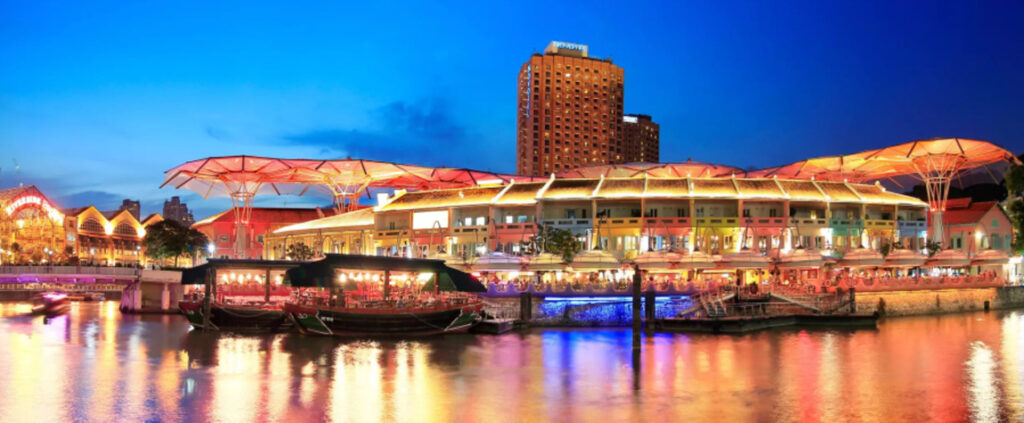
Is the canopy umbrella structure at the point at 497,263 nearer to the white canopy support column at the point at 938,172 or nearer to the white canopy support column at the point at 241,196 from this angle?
the white canopy support column at the point at 241,196

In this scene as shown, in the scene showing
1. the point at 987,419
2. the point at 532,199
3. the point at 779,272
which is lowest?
the point at 987,419

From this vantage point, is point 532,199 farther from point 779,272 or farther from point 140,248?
point 140,248

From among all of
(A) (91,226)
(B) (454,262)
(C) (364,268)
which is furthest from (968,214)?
(A) (91,226)

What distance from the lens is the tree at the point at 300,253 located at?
82062mm

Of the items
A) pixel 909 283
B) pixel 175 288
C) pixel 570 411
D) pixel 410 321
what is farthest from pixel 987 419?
pixel 175 288

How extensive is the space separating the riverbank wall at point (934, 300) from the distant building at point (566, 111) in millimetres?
105070

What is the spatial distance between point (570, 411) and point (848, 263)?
4432 centimetres

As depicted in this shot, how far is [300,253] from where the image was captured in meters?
83.4

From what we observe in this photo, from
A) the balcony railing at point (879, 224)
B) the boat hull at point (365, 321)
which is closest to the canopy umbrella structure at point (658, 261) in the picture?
the boat hull at point (365, 321)

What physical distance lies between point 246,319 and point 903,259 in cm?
4895

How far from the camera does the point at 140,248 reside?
13175 centimetres

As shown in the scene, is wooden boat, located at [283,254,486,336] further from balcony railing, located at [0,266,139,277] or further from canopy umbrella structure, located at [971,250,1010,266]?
canopy umbrella structure, located at [971,250,1010,266]

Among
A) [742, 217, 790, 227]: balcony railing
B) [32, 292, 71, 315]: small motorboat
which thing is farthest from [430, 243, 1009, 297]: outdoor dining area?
[32, 292, 71, 315]: small motorboat

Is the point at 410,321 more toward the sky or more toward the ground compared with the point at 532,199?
more toward the ground
